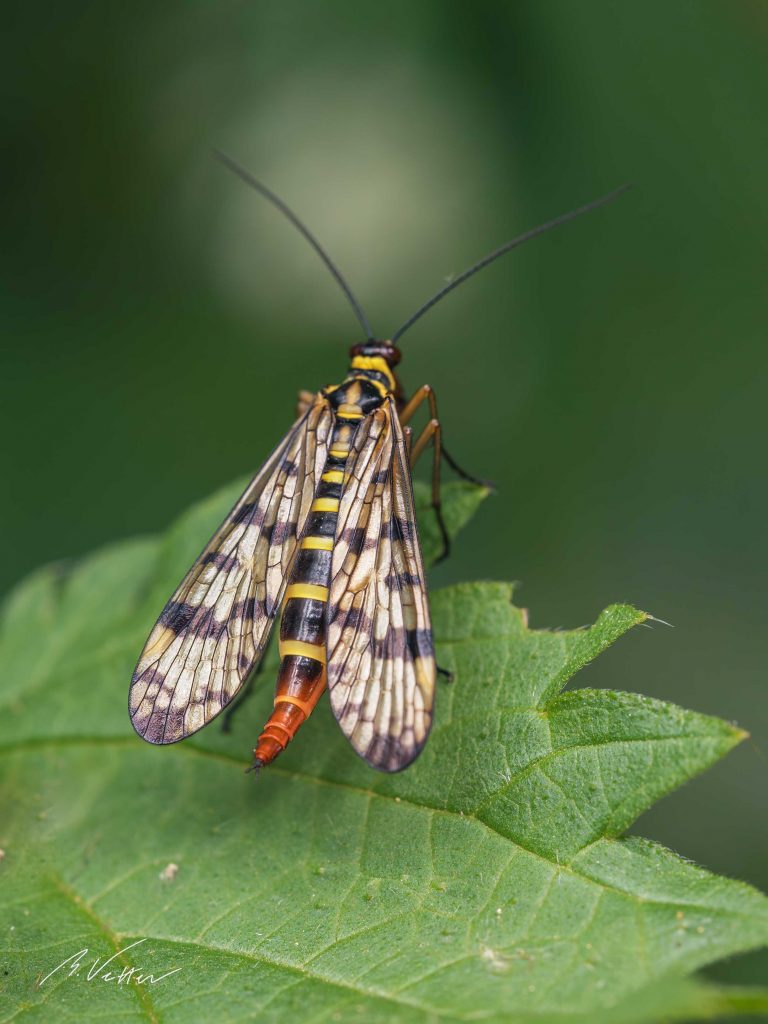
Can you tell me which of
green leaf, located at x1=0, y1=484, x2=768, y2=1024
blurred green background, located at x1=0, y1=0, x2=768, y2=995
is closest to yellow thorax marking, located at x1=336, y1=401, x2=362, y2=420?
green leaf, located at x1=0, y1=484, x2=768, y2=1024

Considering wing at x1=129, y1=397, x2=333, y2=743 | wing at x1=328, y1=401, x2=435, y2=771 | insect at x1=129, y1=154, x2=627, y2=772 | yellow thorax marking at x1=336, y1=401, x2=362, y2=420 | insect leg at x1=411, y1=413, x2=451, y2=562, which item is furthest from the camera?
insect leg at x1=411, y1=413, x2=451, y2=562

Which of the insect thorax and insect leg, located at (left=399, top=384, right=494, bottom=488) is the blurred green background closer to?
insect leg, located at (left=399, top=384, right=494, bottom=488)

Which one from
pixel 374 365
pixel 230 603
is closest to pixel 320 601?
pixel 230 603

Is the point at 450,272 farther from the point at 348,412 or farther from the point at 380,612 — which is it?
the point at 380,612

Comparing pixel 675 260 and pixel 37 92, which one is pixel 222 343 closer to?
pixel 37 92

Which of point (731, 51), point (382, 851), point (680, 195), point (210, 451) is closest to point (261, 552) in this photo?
point (382, 851)

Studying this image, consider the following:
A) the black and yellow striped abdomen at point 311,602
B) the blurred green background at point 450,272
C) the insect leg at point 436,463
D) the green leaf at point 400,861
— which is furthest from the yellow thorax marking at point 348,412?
the blurred green background at point 450,272

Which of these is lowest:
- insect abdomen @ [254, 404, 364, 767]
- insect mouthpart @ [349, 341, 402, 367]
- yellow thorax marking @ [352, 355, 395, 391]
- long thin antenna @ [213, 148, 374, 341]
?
insect abdomen @ [254, 404, 364, 767]
